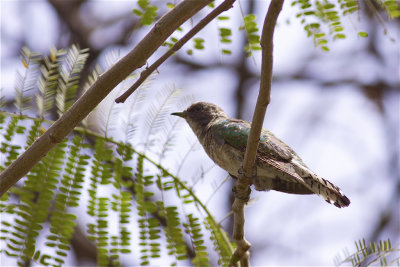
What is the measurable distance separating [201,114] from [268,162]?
159 centimetres

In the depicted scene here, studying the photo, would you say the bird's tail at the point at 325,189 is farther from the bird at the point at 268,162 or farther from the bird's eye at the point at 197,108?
the bird's eye at the point at 197,108

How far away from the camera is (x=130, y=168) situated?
452cm

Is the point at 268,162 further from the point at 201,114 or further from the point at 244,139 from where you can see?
the point at 201,114

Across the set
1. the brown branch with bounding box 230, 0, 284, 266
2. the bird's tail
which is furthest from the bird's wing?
the brown branch with bounding box 230, 0, 284, 266

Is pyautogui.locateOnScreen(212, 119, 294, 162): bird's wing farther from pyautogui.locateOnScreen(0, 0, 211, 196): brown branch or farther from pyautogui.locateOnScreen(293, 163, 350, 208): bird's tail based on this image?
pyautogui.locateOnScreen(0, 0, 211, 196): brown branch

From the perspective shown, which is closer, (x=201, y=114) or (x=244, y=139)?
(x=244, y=139)

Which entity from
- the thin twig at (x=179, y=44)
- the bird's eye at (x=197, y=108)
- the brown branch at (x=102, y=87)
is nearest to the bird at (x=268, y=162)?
the bird's eye at (x=197, y=108)

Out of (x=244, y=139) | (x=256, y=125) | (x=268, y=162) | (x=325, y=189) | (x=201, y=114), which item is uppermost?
(x=201, y=114)

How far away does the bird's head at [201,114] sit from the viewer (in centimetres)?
584

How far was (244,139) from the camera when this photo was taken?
4895 millimetres

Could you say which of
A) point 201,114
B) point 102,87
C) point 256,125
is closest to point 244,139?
point 201,114

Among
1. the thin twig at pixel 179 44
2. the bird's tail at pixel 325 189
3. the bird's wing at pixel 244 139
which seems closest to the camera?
the thin twig at pixel 179 44

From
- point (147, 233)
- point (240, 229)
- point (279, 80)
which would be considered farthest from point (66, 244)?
point (279, 80)

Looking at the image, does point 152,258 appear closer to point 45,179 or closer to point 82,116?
point 45,179
